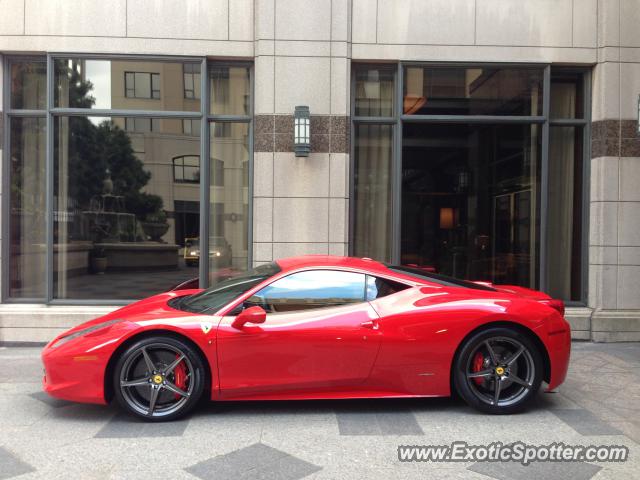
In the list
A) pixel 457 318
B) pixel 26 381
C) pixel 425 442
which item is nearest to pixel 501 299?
pixel 457 318

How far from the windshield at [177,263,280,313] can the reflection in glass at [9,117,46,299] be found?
13.3 ft

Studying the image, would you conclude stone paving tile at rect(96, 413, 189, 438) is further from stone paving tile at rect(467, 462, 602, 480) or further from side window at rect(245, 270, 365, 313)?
stone paving tile at rect(467, 462, 602, 480)

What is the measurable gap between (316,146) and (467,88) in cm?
247

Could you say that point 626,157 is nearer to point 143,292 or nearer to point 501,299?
point 501,299

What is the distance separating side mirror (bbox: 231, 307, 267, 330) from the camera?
4445 mm

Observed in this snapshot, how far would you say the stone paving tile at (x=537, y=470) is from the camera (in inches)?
143

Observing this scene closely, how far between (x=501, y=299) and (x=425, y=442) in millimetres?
1455

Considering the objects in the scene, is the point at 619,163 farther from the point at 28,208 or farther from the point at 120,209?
the point at 28,208

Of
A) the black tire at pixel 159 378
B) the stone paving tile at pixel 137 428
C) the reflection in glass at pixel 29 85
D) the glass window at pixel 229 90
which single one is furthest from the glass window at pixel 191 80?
the stone paving tile at pixel 137 428

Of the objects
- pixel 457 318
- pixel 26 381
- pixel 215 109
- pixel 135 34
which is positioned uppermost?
pixel 135 34

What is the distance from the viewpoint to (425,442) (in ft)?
13.8

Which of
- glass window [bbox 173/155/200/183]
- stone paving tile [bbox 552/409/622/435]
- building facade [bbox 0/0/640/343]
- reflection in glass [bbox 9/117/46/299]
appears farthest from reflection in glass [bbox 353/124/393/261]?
reflection in glass [bbox 9/117/46/299]

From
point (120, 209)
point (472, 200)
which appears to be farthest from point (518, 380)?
point (120, 209)

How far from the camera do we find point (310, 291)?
4809 millimetres
